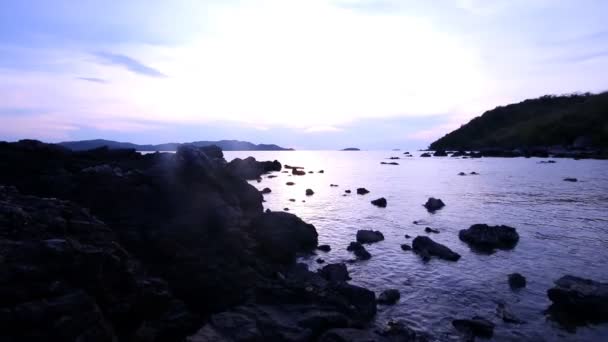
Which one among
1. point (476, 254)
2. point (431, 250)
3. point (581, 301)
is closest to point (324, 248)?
point (431, 250)

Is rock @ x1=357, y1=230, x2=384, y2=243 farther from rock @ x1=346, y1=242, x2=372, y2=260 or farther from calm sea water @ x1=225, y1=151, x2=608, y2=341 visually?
rock @ x1=346, y1=242, x2=372, y2=260

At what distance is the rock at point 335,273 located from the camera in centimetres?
2572

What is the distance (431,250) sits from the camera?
104ft

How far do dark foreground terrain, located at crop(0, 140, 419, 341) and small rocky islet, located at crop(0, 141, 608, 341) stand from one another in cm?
5

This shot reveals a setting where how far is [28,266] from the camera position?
1102 centimetres

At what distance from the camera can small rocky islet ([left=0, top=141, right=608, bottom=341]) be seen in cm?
1130

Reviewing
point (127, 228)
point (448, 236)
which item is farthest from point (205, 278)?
point (448, 236)

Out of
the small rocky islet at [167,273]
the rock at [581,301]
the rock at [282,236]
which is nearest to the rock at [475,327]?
the small rocky islet at [167,273]

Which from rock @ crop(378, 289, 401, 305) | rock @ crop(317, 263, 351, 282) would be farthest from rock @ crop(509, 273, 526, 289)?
rock @ crop(317, 263, 351, 282)

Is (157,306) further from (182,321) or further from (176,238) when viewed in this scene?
(176,238)

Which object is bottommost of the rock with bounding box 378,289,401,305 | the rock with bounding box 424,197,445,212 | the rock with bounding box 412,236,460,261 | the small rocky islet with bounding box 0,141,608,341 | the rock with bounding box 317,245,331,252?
the rock with bounding box 317,245,331,252

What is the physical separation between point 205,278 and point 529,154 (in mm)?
184427

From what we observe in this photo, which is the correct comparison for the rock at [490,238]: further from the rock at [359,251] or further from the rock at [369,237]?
the rock at [359,251]

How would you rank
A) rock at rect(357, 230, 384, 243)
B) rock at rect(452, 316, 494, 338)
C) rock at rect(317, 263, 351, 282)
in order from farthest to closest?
rock at rect(357, 230, 384, 243) → rock at rect(317, 263, 351, 282) → rock at rect(452, 316, 494, 338)
